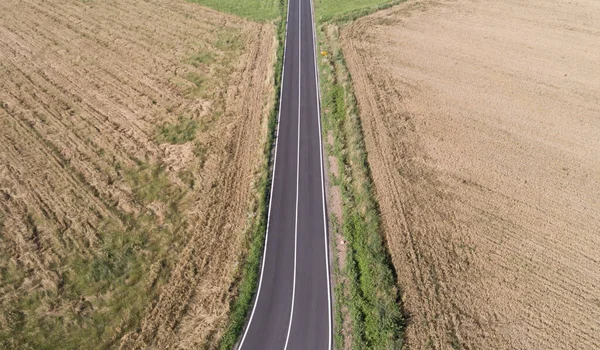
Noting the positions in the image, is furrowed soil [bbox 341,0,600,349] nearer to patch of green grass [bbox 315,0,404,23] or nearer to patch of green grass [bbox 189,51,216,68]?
patch of green grass [bbox 315,0,404,23]

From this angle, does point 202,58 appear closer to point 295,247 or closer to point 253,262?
point 295,247

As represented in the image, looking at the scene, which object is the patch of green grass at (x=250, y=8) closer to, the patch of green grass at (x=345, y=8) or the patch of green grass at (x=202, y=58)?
the patch of green grass at (x=345, y=8)

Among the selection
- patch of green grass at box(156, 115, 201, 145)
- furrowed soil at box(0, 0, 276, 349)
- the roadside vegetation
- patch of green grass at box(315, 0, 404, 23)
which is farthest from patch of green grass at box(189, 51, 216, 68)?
patch of green grass at box(315, 0, 404, 23)

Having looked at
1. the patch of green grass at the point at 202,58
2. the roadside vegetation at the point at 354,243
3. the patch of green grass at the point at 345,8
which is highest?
the patch of green grass at the point at 345,8

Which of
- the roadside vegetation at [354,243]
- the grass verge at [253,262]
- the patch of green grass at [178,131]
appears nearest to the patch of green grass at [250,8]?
the roadside vegetation at [354,243]

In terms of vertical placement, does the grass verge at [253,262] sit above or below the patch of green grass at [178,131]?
below
